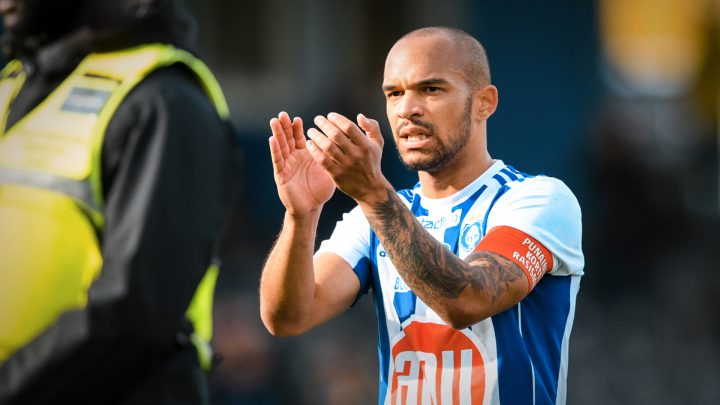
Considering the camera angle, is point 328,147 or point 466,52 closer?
point 328,147

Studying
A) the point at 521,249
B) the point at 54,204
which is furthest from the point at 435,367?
the point at 54,204

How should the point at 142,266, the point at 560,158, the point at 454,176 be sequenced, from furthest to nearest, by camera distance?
the point at 560,158, the point at 454,176, the point at 142,266

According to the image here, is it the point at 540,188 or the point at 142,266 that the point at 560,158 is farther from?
the point at 142,266

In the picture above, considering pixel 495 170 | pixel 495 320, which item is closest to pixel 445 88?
pixel 495 170

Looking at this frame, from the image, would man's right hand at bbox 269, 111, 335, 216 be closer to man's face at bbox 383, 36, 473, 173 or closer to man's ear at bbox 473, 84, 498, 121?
man's face at bbox 383, 36, 473, 173

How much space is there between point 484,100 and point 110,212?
1.78 m

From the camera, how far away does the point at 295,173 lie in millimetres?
4211

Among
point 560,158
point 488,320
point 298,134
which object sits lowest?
point 560,158

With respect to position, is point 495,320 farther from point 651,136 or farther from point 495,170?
point 651,136

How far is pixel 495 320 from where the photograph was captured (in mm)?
4289

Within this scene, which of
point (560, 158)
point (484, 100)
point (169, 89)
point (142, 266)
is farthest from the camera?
point (560, 158)

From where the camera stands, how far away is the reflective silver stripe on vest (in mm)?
3402

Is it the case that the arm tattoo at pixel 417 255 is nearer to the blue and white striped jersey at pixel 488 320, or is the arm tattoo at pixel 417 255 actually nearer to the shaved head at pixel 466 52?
the blue and white striped jersey at pixel 488 320

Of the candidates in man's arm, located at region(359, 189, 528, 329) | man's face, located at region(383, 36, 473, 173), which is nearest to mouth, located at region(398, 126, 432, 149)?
man's face, located at region(383, 36, 473, 173)
